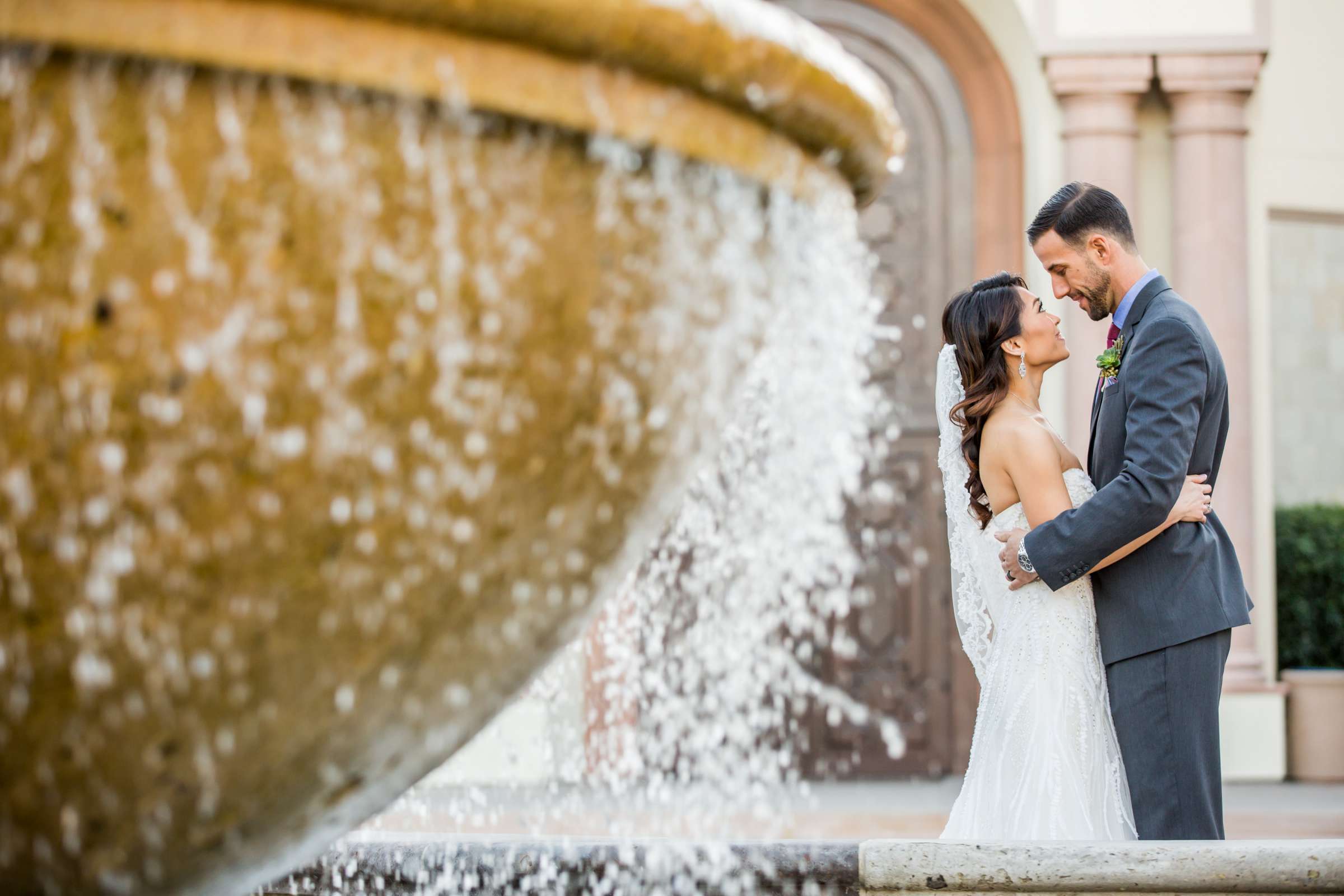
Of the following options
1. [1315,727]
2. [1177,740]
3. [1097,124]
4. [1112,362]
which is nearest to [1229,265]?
[1097,124]

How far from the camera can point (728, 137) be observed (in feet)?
3.76

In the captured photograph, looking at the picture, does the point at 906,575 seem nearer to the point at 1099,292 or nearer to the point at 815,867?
the point at 1099,292

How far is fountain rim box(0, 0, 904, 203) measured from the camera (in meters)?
0.90

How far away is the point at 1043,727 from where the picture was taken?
9.94 ft

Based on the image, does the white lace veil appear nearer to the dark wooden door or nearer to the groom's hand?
the groom's hand

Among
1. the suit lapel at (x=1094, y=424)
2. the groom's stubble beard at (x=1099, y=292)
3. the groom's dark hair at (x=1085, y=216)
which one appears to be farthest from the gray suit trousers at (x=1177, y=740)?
the groom's dark hair at (x=1085, y=216)

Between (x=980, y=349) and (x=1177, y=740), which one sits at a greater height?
(x=980, y=349)

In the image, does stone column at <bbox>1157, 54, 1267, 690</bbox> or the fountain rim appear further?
stone column at <bbox>1157, 54, 1267, 690</bbox>

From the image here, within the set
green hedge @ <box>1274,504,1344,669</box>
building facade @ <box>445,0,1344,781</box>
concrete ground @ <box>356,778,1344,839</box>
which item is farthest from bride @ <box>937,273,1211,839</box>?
green hedge @ <box>1274,504,1344,669</box>

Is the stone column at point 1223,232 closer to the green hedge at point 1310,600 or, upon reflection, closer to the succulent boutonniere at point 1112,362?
the green hedge at point 1310,600

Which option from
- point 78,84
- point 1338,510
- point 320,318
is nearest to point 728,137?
point 320,318

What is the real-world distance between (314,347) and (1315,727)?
19.9 feet

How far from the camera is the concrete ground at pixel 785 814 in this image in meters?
4.98

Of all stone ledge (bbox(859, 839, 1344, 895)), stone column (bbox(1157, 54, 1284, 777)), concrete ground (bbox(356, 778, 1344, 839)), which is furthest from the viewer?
stone column (bbox(1157, 54, 1284, 777))
